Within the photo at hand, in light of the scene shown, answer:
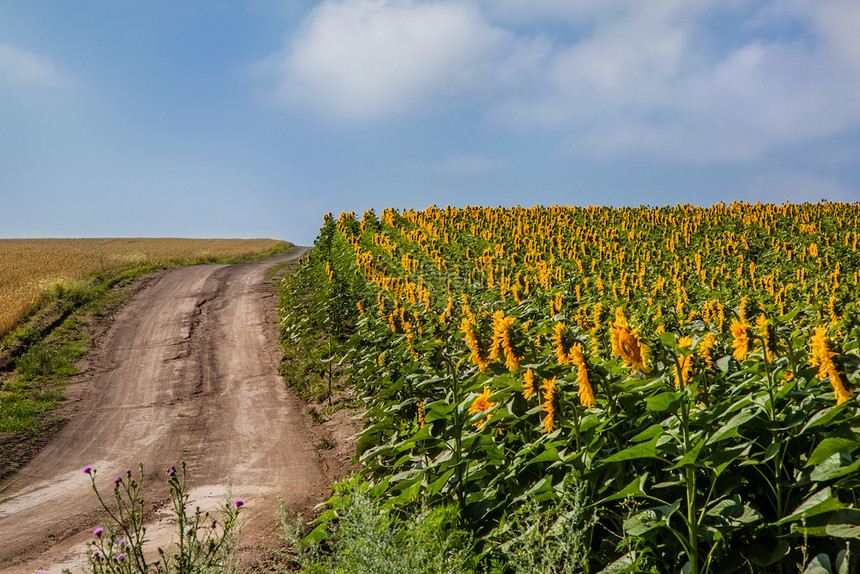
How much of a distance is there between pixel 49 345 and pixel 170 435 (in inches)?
329

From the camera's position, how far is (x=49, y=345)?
1686 cm

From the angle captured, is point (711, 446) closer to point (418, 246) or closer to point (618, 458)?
point (618, 458)

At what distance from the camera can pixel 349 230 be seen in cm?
2359

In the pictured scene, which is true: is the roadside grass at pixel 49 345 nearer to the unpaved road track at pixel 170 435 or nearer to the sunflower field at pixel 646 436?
the unpaved road track at pixel 170 435

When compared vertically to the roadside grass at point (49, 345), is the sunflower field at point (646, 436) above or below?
above

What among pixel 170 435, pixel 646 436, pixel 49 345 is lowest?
pixel 170 435

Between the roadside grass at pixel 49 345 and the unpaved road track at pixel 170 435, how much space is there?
0.61 meters

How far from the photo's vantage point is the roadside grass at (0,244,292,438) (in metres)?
12.3

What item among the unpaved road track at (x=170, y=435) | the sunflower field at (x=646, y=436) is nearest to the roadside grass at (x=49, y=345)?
the unpaved road track at (x=170, y=435)

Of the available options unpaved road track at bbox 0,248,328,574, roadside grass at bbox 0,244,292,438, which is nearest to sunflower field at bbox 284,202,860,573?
unpaved road track at bbox 0,248,328,574

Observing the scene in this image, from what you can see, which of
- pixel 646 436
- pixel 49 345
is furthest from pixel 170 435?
pixel 646 436

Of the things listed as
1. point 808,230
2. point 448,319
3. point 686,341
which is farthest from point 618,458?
point 808,230

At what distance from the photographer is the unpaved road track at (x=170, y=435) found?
7.39 m

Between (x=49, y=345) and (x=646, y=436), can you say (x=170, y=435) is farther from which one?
(x=646, y=436)
